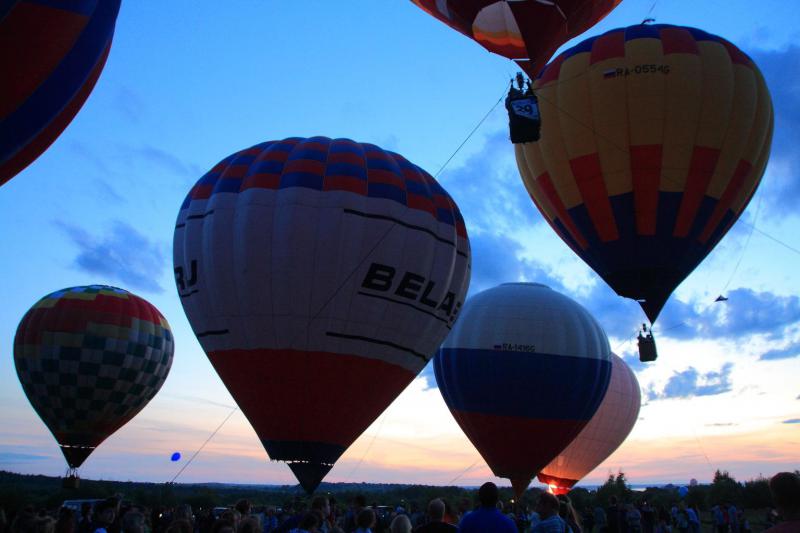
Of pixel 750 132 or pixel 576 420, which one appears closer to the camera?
pixel 750 132

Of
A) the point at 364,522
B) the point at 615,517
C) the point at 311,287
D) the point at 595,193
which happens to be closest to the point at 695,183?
the point at 595,193

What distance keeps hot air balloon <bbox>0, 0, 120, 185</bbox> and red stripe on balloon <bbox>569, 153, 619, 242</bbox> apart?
8.96 metres

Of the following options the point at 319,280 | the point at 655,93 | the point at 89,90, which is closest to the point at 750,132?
the point at 655,93

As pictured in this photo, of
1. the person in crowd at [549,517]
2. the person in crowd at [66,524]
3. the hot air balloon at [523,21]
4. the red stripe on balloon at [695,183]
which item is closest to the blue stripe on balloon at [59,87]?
the person in crowd at [66,524]

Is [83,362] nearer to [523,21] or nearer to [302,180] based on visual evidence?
[302,180]

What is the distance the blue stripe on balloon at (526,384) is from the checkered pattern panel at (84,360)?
9.23 metres

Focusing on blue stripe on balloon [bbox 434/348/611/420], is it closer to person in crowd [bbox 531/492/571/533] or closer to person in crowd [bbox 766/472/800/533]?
person in crowd [bbox 531/492/571/533]

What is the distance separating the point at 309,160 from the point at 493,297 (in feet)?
27.2

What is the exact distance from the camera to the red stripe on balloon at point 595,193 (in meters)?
12.8

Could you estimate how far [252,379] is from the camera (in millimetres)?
11062

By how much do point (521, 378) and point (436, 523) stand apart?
13346 millimetres

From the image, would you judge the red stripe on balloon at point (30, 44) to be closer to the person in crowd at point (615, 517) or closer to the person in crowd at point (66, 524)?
the person in crowd at point (66, 524)

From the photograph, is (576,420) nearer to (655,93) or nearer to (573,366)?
(573,366)

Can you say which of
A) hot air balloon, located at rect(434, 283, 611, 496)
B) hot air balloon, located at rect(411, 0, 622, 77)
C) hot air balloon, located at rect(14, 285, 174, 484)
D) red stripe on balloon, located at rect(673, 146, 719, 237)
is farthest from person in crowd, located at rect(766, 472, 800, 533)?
hot air balloon, located at rect(14, 285, 174, 484)
